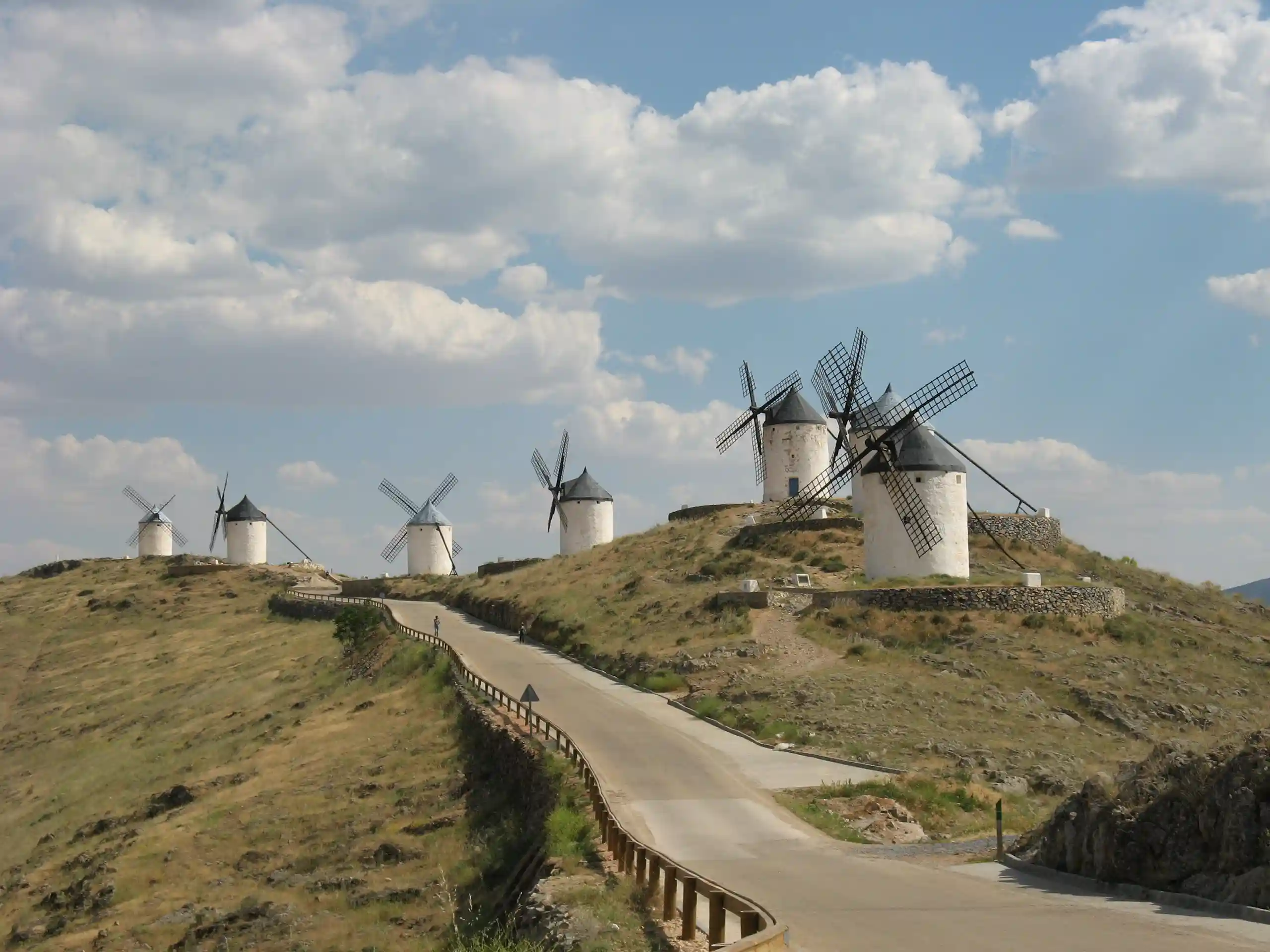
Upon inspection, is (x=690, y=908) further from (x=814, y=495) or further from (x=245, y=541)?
(x=245, y=541)

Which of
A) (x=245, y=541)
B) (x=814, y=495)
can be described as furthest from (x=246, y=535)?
(x=814, y=495)

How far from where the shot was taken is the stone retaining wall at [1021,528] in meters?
53.8

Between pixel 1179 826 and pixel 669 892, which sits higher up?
pixel 1179 826

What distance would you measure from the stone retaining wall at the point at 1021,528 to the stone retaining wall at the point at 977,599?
35.0ft

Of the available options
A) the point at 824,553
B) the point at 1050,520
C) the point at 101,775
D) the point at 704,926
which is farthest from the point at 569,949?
the point at 1050,520

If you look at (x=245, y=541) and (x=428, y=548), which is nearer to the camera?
(x=428, y=548)

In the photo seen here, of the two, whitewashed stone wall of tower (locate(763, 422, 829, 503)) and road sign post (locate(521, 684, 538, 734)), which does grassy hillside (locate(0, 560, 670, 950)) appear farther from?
whitewashed stone wall of tower (locate(763, 422, 829, 503))

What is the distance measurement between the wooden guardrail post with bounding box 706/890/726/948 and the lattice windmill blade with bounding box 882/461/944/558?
33.6 m

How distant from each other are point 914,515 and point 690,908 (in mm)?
33057

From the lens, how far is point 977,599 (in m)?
41.4

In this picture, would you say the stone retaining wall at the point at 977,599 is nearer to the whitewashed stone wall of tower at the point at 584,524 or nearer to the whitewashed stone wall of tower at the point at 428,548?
the whitewashed stone wall of tower at the point at 584,524

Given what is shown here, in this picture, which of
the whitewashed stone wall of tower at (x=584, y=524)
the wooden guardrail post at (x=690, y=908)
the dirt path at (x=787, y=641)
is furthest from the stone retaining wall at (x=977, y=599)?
the whitewashed stone wall of tower at (x=584, y=524)

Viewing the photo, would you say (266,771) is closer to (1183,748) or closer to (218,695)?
(218,695)

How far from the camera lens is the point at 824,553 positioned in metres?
52.2
